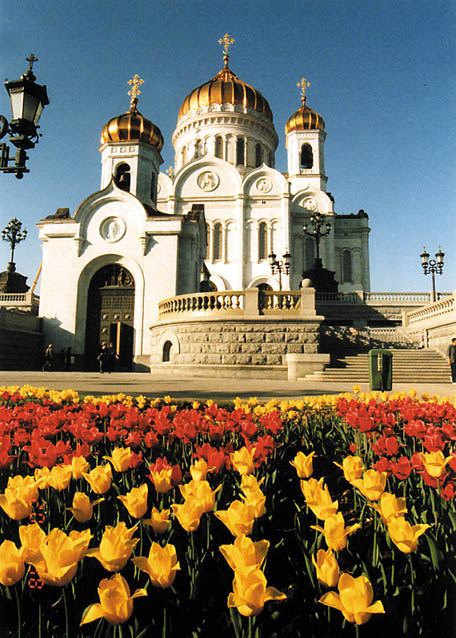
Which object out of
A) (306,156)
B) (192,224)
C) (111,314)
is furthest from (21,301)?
(306,156)

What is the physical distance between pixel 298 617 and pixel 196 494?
21.5 inches

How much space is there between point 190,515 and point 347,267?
168ft

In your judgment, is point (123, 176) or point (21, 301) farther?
point (21, 301)

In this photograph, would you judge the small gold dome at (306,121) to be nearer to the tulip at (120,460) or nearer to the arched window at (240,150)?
the arched window at (240,150)

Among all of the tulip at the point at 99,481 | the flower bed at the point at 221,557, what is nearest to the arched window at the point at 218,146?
the flower bed at the point at 221,557

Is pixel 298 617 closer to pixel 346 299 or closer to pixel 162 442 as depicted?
pixel 162 442

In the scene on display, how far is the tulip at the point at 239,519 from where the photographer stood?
1.42 meters

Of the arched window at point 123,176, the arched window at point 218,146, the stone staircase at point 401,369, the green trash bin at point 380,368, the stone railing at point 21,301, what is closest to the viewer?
the green trash bin at point 380,368

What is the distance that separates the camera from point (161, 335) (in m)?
20.8

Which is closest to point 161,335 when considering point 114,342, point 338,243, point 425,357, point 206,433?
point 114,342

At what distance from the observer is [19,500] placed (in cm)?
161

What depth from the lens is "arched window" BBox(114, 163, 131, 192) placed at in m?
27.6

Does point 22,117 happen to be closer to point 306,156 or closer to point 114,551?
point 114,551

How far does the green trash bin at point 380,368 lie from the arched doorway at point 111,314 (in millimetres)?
16613
